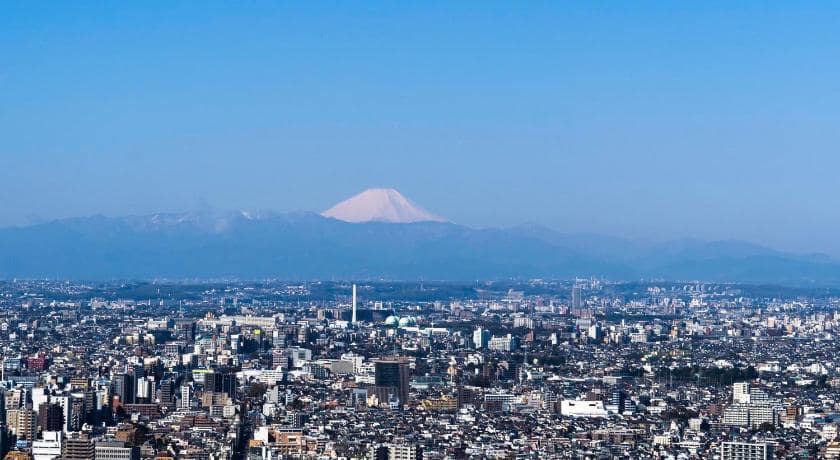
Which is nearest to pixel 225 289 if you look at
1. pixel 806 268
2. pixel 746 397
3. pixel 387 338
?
pixel 387 338

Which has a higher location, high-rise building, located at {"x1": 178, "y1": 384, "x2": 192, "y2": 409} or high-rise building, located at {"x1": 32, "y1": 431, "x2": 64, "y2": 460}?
high-rise building, located at {"x1": 178, "y1": 384, "x2": 192, "y2": 409}

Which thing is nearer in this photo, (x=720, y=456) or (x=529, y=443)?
(x=720, y=456)

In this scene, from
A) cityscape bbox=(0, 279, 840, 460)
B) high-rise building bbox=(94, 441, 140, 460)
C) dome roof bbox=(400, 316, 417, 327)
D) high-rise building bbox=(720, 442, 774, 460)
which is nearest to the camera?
high-rise building bbox=(94, 441, 140, 460)

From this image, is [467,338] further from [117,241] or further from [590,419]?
[117,241]

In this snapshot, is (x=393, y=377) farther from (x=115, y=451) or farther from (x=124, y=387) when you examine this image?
(x=115, y=451)

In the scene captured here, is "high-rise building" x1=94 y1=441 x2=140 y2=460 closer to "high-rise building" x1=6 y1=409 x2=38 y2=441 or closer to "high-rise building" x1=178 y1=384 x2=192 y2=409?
"high-rise building" x1=6 y1=409 x2=38 y2=441

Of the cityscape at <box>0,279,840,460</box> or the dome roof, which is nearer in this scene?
the cityscape at <box>0,279,840,460</box>

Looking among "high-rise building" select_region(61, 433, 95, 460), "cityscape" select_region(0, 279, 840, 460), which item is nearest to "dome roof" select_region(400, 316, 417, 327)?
"cityscape" select_region(0, 279, 840, 460)

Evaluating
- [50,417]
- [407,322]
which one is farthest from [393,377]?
[407,322]
